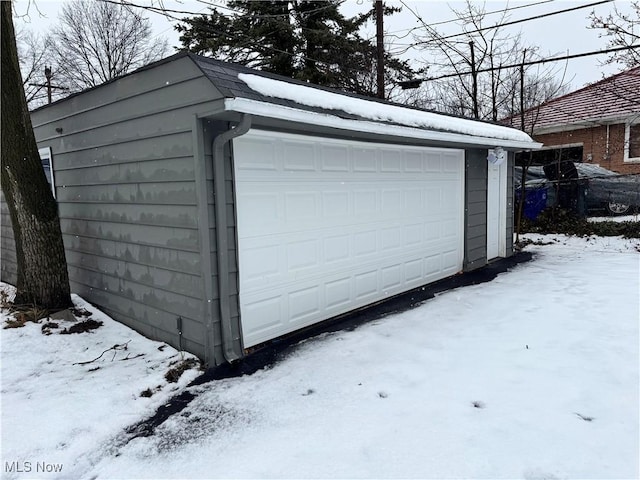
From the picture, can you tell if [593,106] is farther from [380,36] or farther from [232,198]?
[232,198]

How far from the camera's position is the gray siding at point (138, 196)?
366cm

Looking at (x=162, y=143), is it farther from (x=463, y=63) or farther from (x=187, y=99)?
(x=463, y=63)

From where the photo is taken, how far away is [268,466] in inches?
93.0

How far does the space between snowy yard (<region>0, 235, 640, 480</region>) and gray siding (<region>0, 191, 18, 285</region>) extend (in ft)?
8.14

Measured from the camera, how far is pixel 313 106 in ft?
13.0

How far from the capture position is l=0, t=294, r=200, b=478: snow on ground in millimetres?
2564

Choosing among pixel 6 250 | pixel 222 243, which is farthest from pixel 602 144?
pixel 6 250

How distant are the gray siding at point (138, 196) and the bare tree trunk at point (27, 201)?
14.3 inches

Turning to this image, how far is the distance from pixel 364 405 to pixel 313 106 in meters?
2.58

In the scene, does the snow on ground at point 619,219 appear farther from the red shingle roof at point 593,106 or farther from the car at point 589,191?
the red shingle roof at point 593,106

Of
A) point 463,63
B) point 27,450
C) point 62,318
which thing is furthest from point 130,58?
point 27,450

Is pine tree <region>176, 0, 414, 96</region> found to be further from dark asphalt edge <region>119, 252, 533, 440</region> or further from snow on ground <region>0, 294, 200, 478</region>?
snow on ground <region>0, 294, 200, 478</region>

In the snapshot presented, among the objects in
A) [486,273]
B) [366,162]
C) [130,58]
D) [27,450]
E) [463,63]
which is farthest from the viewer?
[130,58]

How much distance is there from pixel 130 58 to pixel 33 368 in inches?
852
